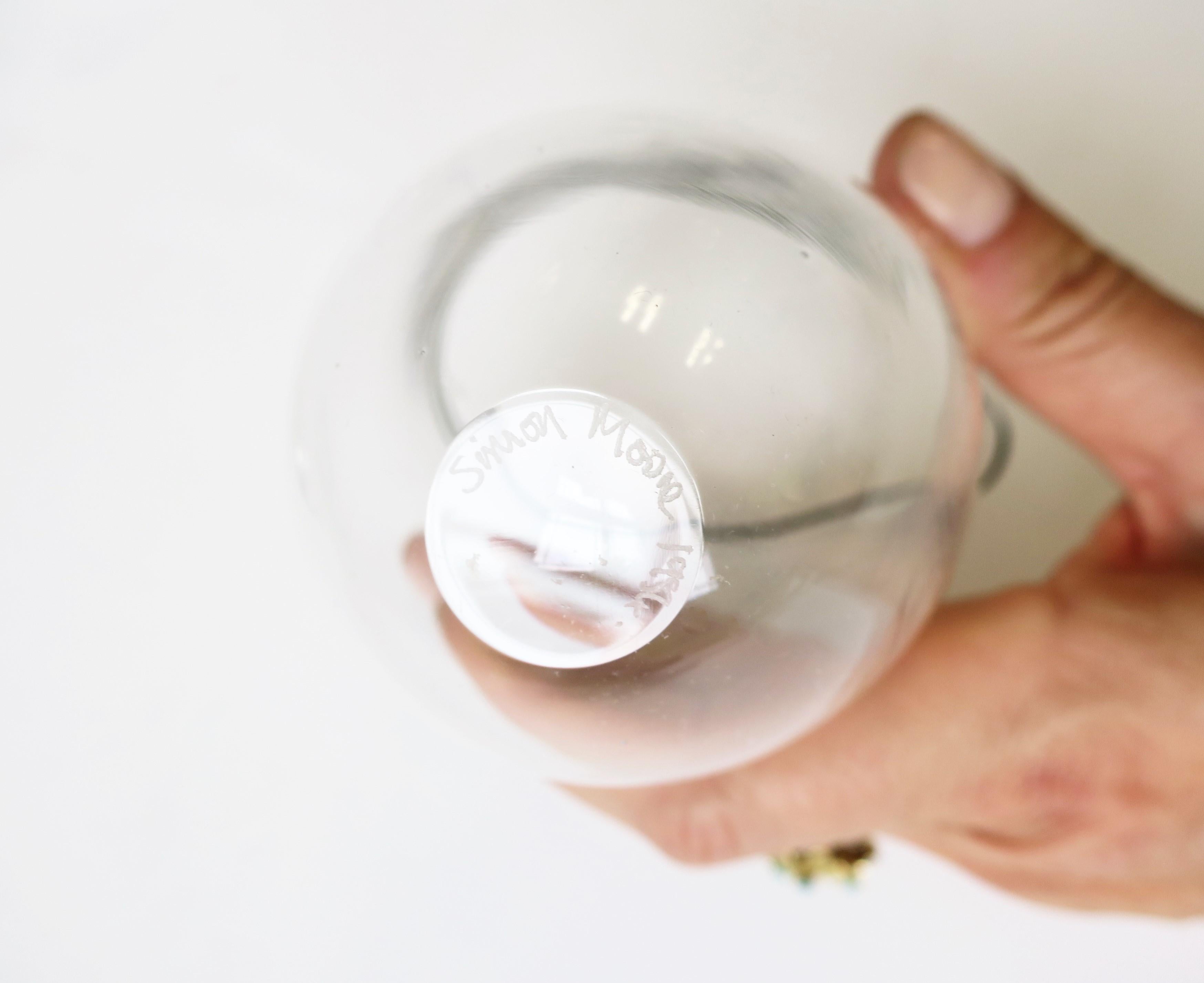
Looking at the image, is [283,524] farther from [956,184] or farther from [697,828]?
Result: [956,184]

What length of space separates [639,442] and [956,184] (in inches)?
13.2

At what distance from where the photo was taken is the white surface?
0.67 metres

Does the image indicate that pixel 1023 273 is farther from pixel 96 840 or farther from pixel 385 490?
pixel 96 840

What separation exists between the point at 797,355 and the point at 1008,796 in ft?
1.23

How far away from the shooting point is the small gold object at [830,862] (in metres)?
0.68

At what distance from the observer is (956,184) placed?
22.0 inches

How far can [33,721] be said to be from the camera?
→ 29.4 inches

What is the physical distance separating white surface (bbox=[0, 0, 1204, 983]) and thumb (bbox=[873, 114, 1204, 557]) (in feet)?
0.29
